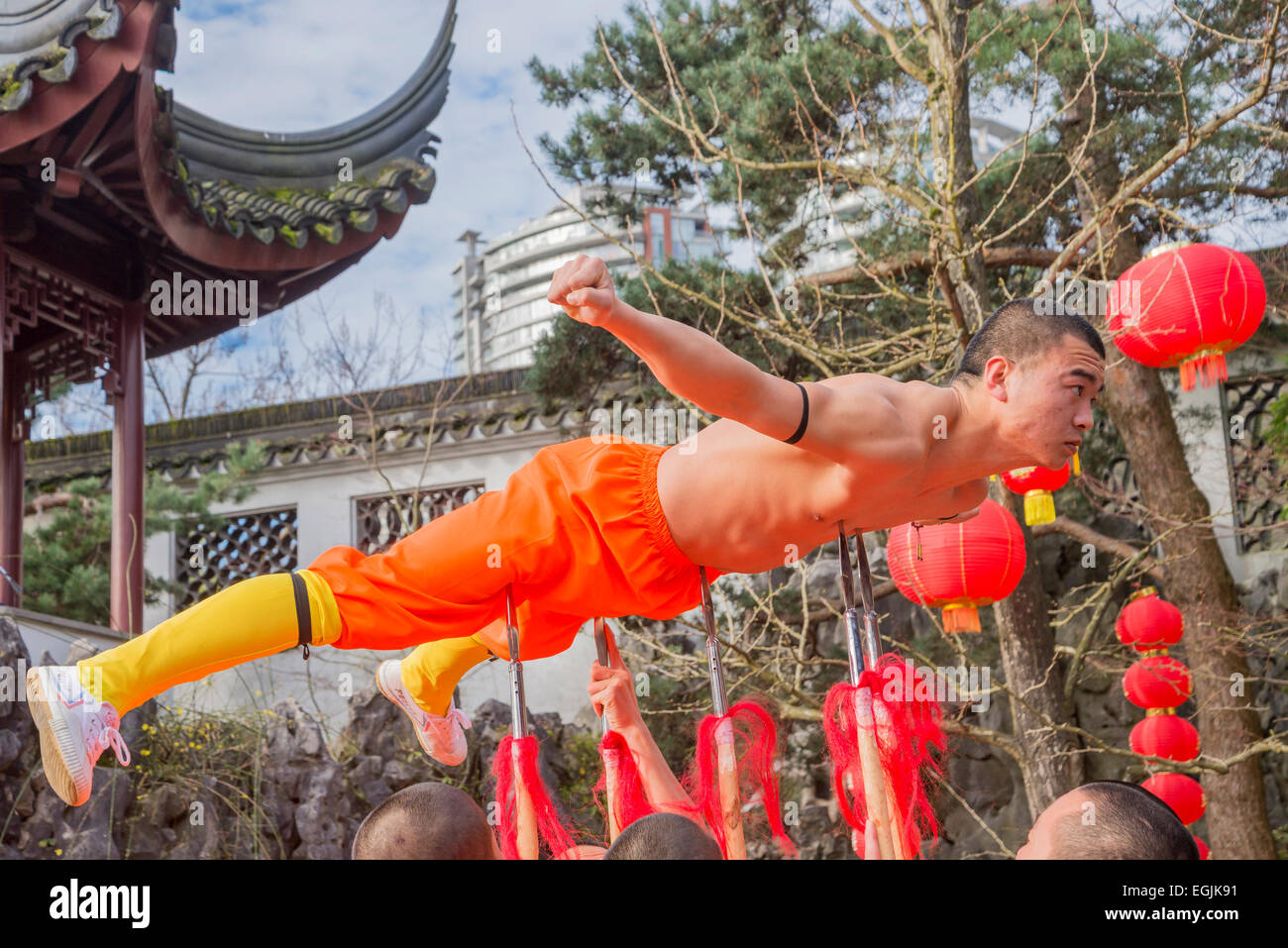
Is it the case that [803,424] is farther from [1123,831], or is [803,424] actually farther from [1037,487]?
[1037,487]

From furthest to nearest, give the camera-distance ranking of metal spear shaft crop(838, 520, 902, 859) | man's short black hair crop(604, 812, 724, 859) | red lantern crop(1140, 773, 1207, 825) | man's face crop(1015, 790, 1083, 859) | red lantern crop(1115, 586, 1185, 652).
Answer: red lantern crop(1115, 586, 1185, 652), red lantern crop(1140, 773, 1207, 825), metal spear shaft crop(838, 520, 902, 859), man's face crop(1015, 790, 1083, 859), man's short black hair crop(604, 812, 724, 859)

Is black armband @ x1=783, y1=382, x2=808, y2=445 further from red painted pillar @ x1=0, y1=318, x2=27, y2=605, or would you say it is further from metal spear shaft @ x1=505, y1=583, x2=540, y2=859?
red painted pillar @ x1=0, y1=318, x2=27, y2=605

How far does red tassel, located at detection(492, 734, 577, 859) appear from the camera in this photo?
199 cm

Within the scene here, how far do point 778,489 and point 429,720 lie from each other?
0.88 m

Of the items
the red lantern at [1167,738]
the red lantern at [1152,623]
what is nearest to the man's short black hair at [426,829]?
the red lantern at [1152,623]

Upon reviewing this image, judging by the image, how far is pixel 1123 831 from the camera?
4.25 feet

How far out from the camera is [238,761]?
5266 millimetres

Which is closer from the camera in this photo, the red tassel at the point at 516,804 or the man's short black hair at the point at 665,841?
the man's short black hair at the point at 665,841

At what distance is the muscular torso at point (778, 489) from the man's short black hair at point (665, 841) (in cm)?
80

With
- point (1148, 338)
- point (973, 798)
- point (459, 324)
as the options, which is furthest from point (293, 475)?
point (459, 324)

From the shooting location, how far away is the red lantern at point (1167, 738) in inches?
200

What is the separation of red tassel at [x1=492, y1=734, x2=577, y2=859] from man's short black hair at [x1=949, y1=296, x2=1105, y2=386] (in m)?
0.95

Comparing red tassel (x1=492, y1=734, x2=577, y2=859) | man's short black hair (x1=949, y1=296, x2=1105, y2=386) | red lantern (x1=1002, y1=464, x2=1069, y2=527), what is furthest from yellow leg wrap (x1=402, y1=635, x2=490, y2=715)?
red lantern (x1=1002, y1=464, x2=1069, y2=527)

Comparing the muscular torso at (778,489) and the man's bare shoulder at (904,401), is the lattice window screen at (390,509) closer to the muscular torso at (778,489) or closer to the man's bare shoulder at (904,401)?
the muscular torso at (778,489)
